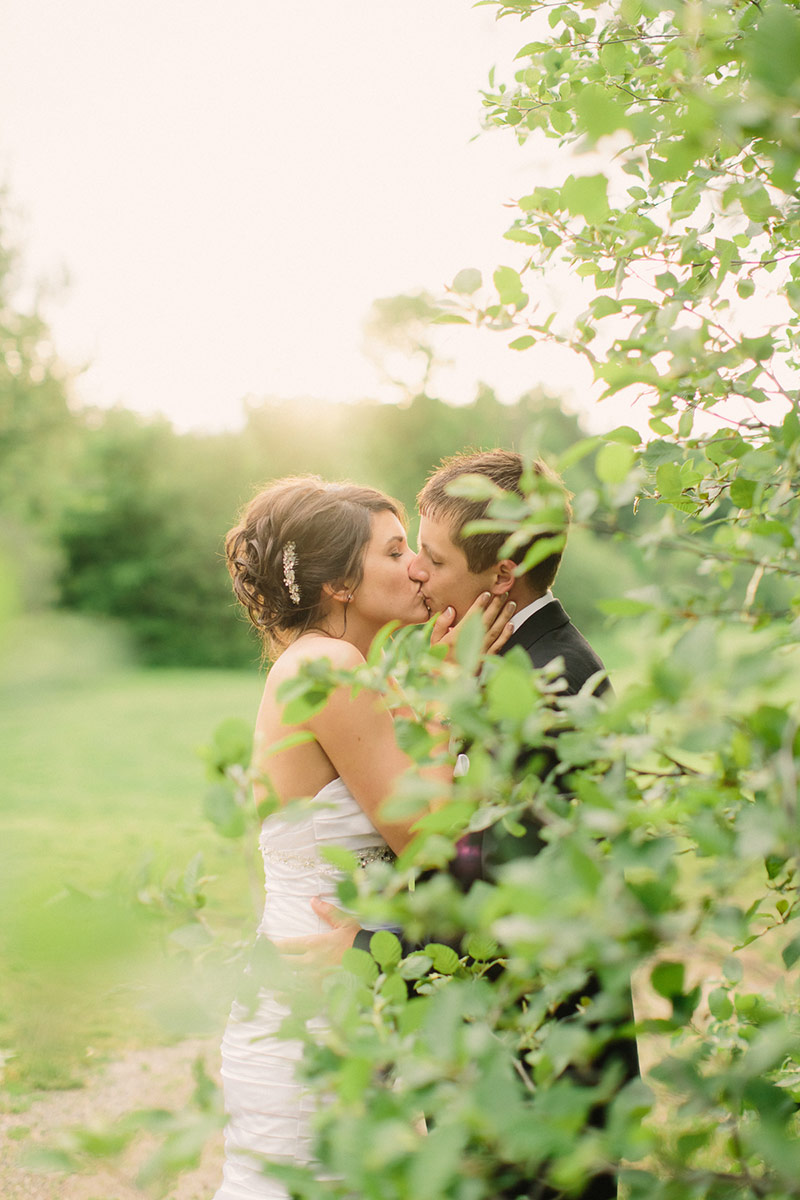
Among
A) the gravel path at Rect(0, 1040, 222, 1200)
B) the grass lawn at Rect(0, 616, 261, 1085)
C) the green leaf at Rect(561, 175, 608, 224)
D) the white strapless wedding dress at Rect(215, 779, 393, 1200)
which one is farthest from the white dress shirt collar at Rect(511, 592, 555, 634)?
the gravel path at Rect(0, 1040, 222, 1200)

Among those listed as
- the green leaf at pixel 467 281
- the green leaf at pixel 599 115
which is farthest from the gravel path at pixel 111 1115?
the green leaf at pixel 599 115

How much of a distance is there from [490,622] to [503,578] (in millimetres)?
181

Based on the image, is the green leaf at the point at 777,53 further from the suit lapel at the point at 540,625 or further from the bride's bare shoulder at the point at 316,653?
the suit lapel at the point at 540,625

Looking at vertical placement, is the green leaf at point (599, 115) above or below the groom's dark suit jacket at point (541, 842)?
above

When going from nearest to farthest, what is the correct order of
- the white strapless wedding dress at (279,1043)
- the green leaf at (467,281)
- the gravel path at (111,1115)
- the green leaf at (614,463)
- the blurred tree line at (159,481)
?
the green leaf at (614,463) < the green leaf at (467,281) < the white strapless wedding dress at (279,1043) < the gravel path at (111,1115) < the blurred tree line at (159,481)

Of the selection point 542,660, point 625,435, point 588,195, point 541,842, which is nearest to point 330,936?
point 541,842

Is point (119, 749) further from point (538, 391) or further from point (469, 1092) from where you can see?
point (538, 391)

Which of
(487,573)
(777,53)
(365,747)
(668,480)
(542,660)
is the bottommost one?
(365,747)

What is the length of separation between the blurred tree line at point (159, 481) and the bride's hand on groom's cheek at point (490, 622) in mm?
24113

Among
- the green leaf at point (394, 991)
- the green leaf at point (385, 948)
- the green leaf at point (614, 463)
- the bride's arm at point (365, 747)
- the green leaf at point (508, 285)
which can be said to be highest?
the green leaf at point (508, 285)

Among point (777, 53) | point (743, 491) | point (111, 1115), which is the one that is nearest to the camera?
point (777, 53)

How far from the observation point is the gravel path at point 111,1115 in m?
4.39

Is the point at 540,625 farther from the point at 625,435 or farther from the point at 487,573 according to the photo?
the point at 625,435

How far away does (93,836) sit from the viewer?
1189 centimetres
